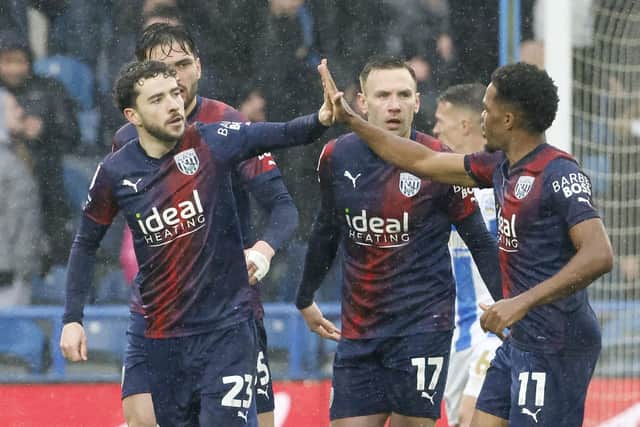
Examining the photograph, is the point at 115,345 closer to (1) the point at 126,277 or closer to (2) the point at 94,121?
(1) the point at 126,277

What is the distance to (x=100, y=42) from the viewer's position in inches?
376

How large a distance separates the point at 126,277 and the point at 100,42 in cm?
158

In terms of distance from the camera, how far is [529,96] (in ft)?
18.0

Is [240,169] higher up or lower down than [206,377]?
higher up

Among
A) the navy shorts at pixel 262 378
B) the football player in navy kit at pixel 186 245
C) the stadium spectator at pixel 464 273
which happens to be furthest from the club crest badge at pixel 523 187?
the stadium spectator at pixel 464 273

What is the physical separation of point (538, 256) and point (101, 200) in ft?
5.80

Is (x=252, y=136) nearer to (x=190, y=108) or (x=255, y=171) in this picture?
(x=255, y=171)

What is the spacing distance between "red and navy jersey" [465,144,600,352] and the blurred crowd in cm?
391

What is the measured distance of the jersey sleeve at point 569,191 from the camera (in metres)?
5.18

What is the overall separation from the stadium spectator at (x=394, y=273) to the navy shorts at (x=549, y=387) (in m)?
0.72

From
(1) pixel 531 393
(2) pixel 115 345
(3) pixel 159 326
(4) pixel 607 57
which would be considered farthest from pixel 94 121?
(1) pixel 531 393

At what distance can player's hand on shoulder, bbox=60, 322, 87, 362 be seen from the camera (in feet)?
19.0

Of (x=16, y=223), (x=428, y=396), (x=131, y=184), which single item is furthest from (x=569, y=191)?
(x=16, y=223)

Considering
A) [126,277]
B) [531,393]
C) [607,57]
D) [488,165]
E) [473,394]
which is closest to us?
[531,393]
